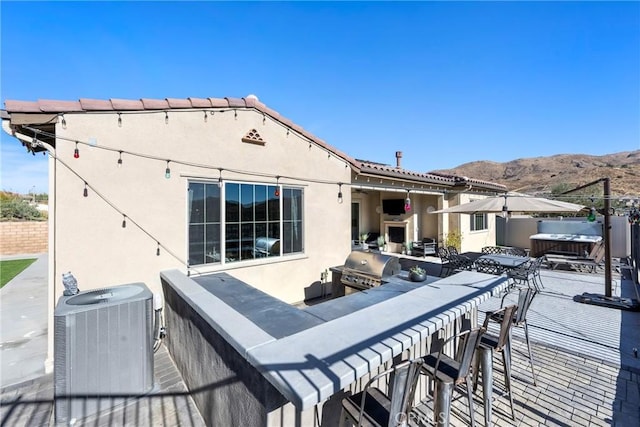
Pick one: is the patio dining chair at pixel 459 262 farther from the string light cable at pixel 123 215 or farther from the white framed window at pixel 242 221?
the string light cable at pixel 123 215

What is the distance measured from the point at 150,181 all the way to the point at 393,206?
1214 centimetres

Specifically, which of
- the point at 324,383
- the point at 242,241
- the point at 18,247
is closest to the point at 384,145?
the point at 242,241

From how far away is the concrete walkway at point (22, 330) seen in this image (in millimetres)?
4574

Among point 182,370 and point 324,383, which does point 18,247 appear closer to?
point 182,370

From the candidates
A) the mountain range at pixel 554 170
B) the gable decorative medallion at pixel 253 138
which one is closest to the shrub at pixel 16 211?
the gable decorative medallion at pixel 253 138

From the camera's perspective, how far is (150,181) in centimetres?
513

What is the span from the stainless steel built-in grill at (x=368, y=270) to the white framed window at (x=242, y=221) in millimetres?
1657

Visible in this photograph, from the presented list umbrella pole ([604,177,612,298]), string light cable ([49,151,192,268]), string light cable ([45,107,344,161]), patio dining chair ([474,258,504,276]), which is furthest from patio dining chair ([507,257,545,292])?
string light cable ([49,151,192,268])

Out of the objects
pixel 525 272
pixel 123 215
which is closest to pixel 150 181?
pixel 123 215

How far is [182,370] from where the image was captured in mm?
4117

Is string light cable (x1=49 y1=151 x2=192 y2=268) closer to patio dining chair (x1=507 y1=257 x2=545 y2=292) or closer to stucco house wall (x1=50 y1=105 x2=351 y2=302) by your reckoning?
stucco house wall (x1=50 y1=105 x2=351 y2=302)

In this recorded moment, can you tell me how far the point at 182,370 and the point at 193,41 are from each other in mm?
10277

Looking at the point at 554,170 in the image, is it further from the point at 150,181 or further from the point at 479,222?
the point at 150,181

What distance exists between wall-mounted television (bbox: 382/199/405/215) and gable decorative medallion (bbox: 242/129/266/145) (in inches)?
390
